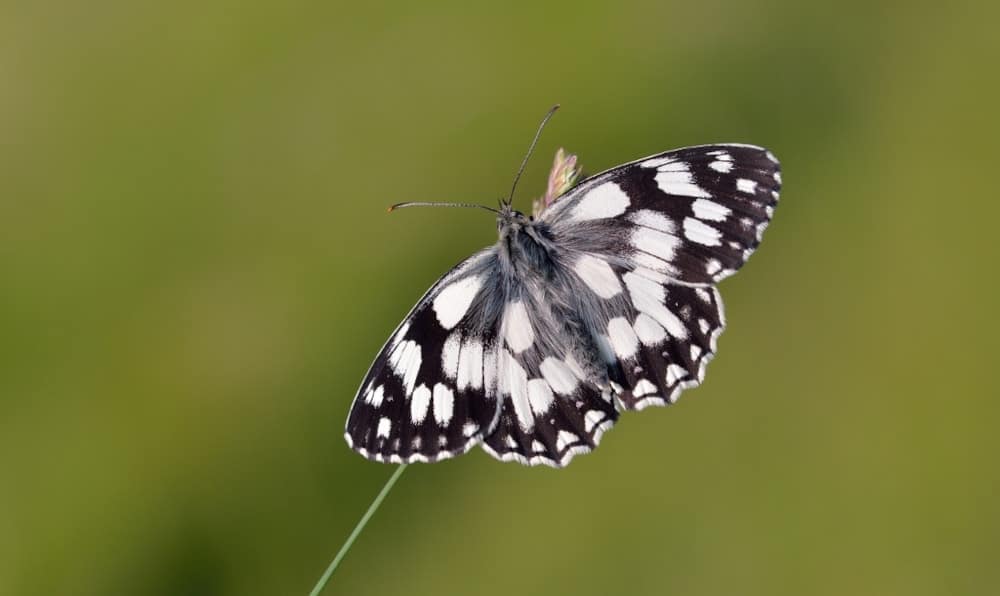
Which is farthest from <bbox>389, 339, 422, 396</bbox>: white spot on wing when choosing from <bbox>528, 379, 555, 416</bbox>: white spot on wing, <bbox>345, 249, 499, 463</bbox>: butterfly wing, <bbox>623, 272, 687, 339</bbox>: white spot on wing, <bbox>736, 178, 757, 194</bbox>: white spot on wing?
<bbox>736, 178, 757, 194</bbox>: white spot on wing

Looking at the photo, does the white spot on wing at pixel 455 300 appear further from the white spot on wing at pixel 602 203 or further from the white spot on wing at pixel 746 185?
the white spot on wing at pixel 746 185

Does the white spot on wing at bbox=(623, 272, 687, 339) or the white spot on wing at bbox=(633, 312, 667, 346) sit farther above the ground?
the white spot on wing at bbox=(623, 272, 687, 339)

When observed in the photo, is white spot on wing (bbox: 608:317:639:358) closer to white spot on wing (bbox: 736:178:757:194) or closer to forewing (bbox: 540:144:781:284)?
forewing (bbox: 540:144:781:284)

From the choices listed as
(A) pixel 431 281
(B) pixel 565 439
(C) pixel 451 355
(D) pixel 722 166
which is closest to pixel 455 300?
(C) pixel 451 355

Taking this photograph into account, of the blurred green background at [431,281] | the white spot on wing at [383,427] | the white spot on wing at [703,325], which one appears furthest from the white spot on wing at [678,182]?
the blurred green background at [431,281]

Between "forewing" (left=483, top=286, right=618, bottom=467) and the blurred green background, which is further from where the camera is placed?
the blurred green background

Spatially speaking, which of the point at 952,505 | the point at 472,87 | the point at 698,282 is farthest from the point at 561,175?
the point at 952,505
